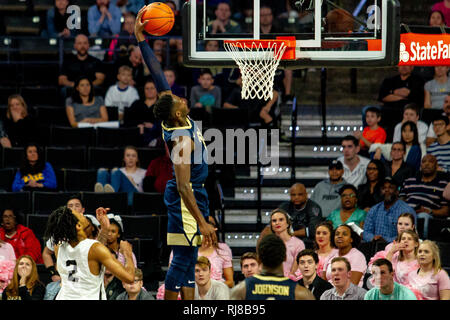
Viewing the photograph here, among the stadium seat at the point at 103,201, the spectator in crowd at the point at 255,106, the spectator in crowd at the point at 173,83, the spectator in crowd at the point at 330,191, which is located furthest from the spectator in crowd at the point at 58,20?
the spectator in crowd at the point at 330,191

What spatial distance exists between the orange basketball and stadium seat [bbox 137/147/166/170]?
14.3 ft

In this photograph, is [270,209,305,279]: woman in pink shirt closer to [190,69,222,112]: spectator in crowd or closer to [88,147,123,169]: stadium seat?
[88,147,123,169]: stadium seat

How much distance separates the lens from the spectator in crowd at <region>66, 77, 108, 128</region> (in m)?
13.5

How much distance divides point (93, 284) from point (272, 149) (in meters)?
6.41

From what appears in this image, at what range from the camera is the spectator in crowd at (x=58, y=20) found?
15.4m

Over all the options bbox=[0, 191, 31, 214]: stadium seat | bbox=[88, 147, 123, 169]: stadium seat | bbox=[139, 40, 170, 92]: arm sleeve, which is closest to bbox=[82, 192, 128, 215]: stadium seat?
bbox=[0, 191, 31, 214]: stadium seat

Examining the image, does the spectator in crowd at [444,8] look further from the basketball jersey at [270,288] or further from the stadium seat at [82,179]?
the basketball jersey at [270,288]

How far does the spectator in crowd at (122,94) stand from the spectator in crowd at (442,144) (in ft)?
14.0

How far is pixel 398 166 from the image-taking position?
476 inches

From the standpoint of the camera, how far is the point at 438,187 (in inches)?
459

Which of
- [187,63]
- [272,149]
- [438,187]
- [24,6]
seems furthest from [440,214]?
[24,6]
